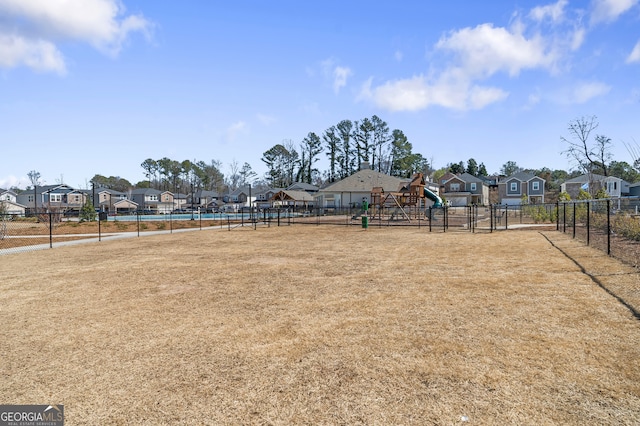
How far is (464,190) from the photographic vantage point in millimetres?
77312

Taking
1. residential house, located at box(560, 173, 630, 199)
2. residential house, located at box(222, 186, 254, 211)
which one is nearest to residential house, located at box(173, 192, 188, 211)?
residential house, located at box(222, 186, 254, 211)

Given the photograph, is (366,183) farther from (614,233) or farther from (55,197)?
(55,197)

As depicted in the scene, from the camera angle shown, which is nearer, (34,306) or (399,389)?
(399,389)

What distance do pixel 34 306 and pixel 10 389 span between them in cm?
449

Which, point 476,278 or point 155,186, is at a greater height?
point 155,186

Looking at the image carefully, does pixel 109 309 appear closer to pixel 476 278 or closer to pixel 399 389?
pixel 399 389

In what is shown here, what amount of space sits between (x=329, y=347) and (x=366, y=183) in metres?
57.9

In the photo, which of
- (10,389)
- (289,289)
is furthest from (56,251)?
(10,389)

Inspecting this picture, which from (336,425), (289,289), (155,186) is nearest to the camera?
(336,425)

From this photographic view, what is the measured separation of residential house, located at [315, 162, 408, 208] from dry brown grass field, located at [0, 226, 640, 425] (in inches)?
1982

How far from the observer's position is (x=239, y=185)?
130125mm

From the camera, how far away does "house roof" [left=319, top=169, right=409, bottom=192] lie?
61.8 m

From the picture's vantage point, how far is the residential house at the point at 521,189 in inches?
2837

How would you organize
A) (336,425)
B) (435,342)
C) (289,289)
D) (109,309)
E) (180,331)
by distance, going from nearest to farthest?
(336,425)
(435,342)
(180,331)
(109,309)
(289,289)
